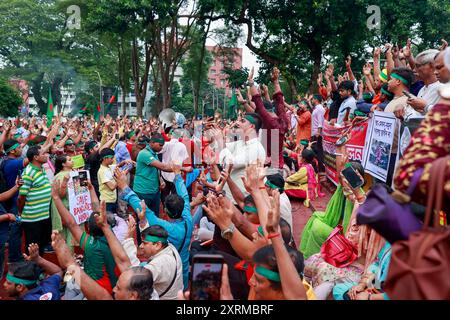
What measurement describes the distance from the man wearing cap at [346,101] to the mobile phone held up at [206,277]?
19.4 feet

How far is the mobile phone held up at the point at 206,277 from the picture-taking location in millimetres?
2152

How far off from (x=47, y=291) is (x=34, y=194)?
2.44 m

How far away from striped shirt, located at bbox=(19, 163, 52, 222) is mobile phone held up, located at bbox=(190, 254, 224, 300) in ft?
13.5

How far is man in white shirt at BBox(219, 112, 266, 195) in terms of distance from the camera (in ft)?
15.8

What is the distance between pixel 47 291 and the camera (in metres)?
3.51

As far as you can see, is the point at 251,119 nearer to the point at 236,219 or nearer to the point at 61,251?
the point at 236,219

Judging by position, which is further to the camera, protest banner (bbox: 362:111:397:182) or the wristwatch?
protest banner (bbox: 362:111:397:182)

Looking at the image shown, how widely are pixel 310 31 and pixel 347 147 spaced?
1456 centimetres


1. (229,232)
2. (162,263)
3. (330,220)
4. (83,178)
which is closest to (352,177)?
(330,220)

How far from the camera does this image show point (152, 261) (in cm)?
345

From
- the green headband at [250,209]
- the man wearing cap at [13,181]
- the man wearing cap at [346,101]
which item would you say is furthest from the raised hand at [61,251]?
the man wearing cap at [346,101]

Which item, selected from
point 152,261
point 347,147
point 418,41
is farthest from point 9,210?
point 418,41

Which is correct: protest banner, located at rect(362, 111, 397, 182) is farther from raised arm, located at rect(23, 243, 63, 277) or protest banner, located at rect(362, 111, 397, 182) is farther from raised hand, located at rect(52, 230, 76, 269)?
raised arm, located at rect(23, 243, 63, 277)

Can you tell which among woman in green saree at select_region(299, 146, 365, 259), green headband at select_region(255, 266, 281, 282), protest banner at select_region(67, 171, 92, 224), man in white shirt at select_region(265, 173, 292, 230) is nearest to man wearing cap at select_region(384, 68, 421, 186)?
woman in green saree at select_region(299, 146, 365, 259)
